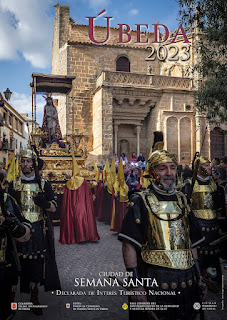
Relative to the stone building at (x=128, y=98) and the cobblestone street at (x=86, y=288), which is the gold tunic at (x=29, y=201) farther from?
the stone building at (x=128, y=98)

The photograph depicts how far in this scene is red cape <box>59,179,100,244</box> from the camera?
7.39 metres

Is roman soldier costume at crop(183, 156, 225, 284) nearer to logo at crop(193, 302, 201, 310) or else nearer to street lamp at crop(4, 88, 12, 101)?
logo at crop(193, 302, 201, 310)

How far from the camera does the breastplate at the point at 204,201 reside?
4500 mm

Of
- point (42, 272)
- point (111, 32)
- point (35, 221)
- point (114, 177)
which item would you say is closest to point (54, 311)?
point (42, 272)

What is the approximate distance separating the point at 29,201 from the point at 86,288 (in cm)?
169

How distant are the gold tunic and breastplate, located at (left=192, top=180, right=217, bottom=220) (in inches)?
97.9

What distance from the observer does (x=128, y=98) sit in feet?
64.6

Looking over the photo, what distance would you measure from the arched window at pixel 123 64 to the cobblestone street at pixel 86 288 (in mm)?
18756

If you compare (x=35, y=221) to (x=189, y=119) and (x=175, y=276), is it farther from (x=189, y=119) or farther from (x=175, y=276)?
(x=189, y=119)

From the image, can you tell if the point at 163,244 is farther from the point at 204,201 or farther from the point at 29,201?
the point at 204,201

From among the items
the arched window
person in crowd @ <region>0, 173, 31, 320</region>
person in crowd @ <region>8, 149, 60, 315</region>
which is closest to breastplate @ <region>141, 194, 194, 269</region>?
person in crowd @ <region>0, 173, 31, 320</region>

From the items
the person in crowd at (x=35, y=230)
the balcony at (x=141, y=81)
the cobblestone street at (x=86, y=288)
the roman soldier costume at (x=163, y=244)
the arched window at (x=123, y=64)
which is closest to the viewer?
the roman soldier costume at (x=163, y=244)

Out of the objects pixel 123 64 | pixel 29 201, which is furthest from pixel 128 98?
pixel 29 201

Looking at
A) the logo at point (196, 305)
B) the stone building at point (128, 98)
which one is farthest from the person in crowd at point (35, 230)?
the stone building at point (128, 98)
